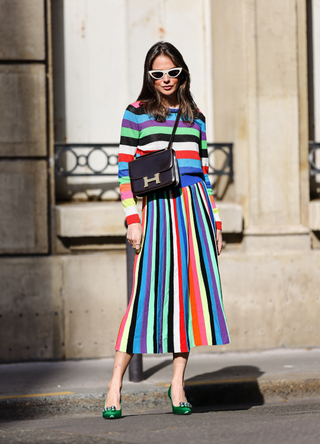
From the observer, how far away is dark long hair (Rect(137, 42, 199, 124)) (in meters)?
3.48

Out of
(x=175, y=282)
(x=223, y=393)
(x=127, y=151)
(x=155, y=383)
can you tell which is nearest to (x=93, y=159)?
(x=155, y=383)

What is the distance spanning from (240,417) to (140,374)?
1.17m

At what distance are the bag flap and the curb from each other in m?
1.56

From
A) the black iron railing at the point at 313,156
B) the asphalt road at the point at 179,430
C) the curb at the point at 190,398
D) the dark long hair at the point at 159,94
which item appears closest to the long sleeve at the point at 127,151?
the dark long hair at the point at 159,94

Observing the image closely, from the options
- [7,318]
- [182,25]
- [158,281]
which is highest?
[182,25]

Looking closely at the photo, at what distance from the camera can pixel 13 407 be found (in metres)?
3.91

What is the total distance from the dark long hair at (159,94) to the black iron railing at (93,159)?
2219 mm

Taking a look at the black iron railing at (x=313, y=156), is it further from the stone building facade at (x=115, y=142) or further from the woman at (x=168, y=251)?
the woman at (x=168, y=251)

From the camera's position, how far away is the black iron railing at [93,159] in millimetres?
5711

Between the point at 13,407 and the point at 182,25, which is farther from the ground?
the point at 182,25

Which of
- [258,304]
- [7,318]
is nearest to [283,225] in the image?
[258,304]

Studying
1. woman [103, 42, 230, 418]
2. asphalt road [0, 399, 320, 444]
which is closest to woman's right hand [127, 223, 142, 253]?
woman [103, 42, 230, 418]

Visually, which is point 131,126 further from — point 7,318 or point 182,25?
point 182,25

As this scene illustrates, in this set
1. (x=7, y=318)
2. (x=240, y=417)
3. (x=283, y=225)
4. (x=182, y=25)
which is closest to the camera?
(x=240, y=417)
